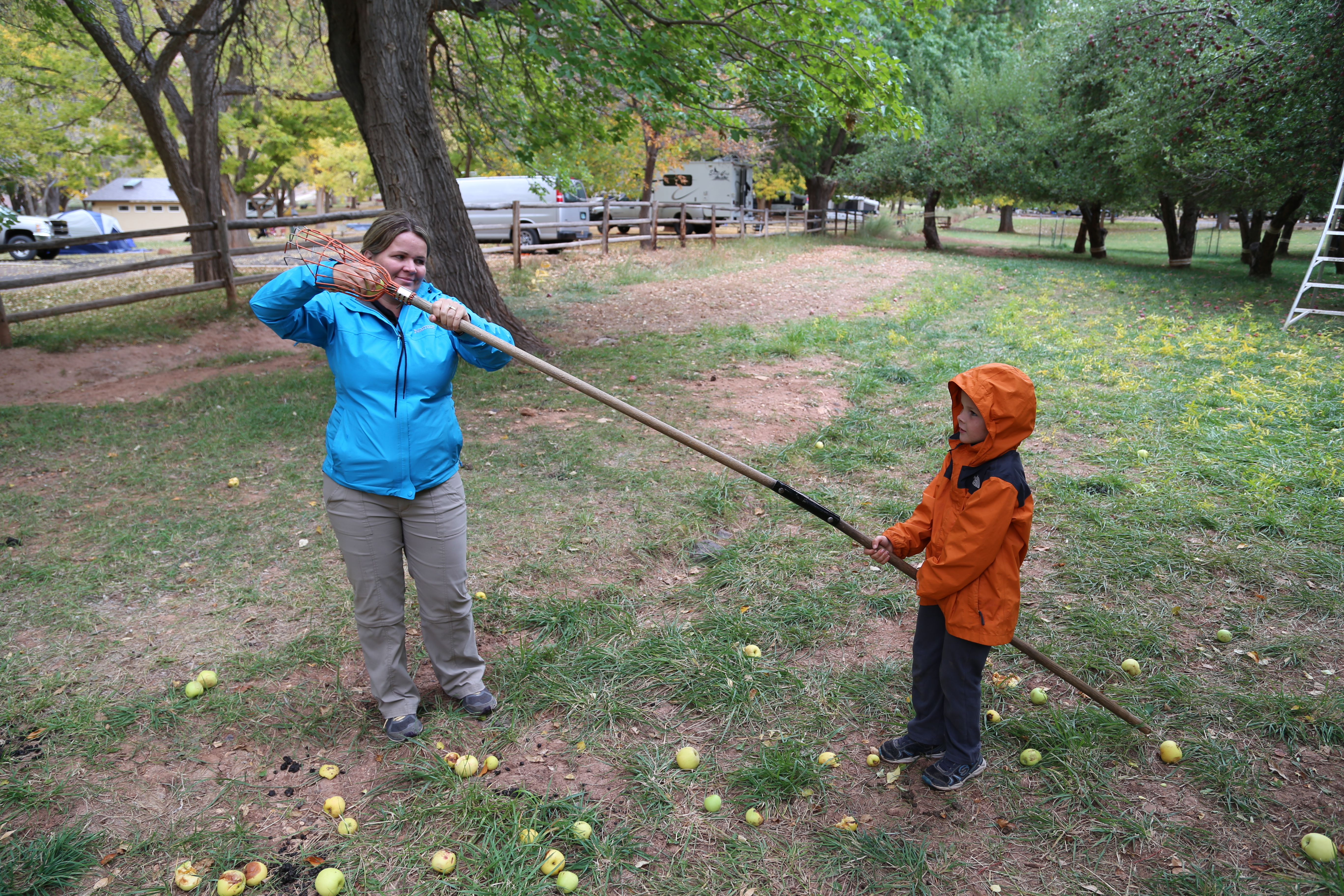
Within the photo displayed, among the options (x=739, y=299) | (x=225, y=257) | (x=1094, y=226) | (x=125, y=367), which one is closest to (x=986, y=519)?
(x=125, y=367)

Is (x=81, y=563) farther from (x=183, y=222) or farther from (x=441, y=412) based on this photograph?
(x=183, y=222)

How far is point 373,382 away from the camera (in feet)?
9.24

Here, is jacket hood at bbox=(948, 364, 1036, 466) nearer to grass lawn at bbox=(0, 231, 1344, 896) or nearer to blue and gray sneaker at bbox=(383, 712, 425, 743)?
grass lawn at bbox=(0, 231, 1344, 896)

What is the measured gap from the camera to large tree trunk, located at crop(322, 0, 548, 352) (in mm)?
7629

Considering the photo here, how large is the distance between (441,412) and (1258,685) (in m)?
3.60

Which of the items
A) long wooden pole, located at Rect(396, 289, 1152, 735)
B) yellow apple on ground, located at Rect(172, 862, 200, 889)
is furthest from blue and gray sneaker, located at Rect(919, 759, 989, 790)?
yellow apple on ground, located at Rect(172, 862, 200, 889)

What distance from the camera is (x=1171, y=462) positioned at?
18.6ft

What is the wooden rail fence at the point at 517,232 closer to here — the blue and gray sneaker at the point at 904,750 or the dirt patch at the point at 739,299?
the dirt patch at the point at 739,299

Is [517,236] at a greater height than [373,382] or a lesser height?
greater

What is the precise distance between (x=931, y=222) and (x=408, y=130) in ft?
64.6

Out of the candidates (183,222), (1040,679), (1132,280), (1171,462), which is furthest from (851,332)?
(183,222)

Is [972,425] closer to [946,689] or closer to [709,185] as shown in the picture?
[946,689]

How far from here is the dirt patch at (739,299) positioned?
1114 cm

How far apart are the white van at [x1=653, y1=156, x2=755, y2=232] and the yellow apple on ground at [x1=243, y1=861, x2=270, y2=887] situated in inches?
1013
